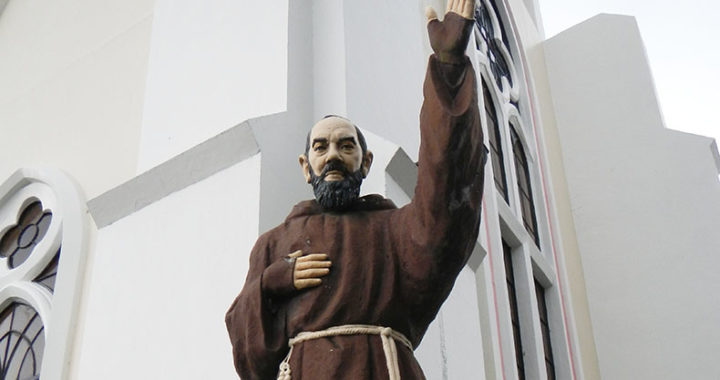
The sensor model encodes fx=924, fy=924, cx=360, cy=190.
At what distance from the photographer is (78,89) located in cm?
584

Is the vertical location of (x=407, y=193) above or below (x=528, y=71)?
Result: below

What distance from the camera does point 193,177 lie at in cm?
392

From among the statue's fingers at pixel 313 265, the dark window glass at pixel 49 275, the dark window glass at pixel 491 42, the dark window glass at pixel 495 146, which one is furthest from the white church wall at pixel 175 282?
the dark window glass at pixel 491 42

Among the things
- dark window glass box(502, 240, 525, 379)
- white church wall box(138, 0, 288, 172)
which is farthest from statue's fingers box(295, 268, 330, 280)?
dark window glass box(502, 240, 525, 379)

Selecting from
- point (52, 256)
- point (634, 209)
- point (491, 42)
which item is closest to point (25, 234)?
point (52, 256)

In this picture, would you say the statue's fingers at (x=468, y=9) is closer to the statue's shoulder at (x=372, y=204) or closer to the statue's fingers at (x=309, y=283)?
the statue's shoulder at (x=372, y=204)

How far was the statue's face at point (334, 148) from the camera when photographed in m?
2.64

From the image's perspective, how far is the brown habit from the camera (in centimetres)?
232

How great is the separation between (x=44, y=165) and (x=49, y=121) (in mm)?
390

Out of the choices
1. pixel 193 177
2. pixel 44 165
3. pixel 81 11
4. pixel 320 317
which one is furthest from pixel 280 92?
pixel 81 11

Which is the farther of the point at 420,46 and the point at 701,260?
the point at 701,260

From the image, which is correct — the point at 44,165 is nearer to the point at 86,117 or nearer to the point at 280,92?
the point at 86,117

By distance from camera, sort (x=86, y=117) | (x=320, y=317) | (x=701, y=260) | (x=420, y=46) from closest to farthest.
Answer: (x=320, y=317) < (x=420, y=46) < (x=86, y=117) < (x=701, y=260)

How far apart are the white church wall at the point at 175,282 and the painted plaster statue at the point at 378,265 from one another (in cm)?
85
